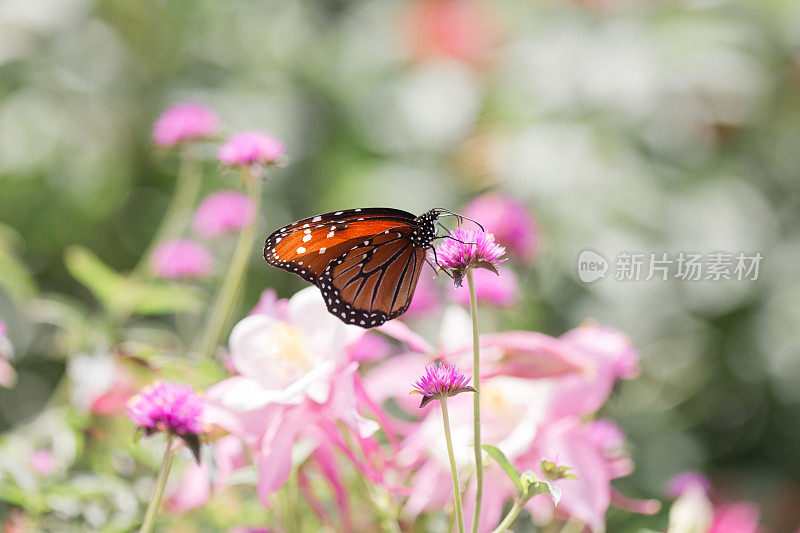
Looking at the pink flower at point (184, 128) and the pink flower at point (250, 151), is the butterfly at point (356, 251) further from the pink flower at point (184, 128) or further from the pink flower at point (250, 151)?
the pink flower at point (184, 128)

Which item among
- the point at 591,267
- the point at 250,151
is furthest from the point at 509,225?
the point at 250,151

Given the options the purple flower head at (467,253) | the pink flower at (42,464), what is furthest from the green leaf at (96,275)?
the purple flower head at (467,253)

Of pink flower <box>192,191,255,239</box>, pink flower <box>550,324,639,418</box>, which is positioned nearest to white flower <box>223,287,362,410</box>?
pink flower <box>550,324,639,418</box>

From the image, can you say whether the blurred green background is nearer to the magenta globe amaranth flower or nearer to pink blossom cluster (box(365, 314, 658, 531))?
pink blossom cluster (box(365, 314, 658, 531))

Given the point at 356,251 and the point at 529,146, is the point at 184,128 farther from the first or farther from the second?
the point at 529,146

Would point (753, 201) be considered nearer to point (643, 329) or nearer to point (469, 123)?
point (643, 329)
